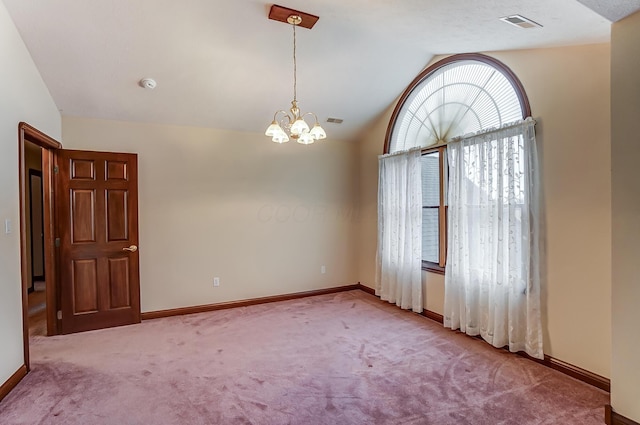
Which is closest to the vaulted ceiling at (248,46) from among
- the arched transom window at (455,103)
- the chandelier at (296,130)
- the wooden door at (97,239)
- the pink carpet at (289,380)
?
the arched transom window at (455,103)

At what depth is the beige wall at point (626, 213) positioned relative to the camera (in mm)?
2070

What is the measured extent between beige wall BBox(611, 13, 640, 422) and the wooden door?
15.3 ft

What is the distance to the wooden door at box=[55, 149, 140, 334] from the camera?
384cm

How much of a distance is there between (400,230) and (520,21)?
276 cm

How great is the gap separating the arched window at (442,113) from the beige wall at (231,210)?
4.65 ft

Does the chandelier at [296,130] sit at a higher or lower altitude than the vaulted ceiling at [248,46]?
lower

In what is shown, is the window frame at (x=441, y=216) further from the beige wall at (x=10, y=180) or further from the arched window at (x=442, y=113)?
the beige wall at (x=10, y=180)

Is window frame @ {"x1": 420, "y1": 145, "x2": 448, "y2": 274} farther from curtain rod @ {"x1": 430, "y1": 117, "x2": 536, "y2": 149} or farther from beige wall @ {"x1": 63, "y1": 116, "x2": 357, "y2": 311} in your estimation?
beige wall @ {"x1": 63, "y1": 116, "x2": 357, "y2": 311}

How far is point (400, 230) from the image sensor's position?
4645mm

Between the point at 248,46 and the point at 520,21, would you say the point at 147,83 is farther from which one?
the point at 520,21

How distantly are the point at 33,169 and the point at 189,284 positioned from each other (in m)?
4.20

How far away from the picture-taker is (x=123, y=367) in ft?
9.87

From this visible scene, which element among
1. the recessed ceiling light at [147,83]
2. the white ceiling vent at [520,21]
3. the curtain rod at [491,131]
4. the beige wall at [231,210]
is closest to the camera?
the white ceiling vent at [520,21]

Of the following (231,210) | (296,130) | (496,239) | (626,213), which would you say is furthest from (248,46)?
(626,213)
